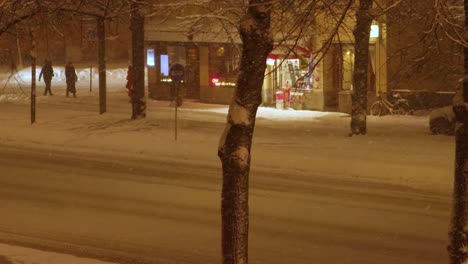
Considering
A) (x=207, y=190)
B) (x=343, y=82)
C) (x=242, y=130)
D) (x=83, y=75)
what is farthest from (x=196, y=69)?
(x=242, y=130)

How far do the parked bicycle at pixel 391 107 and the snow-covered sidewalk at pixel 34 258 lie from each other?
20637 mm

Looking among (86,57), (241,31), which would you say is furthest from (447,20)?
(86,57)

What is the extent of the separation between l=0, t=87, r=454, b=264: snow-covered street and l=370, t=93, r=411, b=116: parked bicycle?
3523 millimetres

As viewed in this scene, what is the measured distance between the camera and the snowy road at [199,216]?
10.1 metres

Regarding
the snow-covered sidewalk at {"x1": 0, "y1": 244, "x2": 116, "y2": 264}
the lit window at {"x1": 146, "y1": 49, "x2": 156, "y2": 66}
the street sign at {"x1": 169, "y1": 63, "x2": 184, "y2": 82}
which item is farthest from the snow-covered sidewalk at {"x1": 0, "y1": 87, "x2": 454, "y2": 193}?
the snow-covered sidewalk at {"x1": 0, "y1": 244, "x2": 116, "y2": 264}

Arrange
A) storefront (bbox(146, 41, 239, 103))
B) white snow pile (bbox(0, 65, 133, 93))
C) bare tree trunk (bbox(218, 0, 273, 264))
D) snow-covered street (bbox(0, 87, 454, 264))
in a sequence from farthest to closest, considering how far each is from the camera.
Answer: white snow pile (bbox(0, 65, 133, 93))
storefront (bbox(146, 41, 239, 103))
snow-covered street (bbox(0, 87, 454, 264))
bare tree trunk (bbox(218, 0, 273, 264))

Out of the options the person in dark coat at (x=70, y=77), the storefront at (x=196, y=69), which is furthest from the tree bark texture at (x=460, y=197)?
the person in dark coat at (x=70, y=77)

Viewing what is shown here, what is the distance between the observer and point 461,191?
752cm

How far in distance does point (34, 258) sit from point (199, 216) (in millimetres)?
3665

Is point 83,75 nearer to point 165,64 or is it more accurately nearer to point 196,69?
point 165,64

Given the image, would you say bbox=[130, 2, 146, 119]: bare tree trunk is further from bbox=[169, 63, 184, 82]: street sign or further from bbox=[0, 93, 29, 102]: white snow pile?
bbox=[0, 93, 29, 102]: white snow pile

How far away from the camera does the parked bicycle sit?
2855 centimetres

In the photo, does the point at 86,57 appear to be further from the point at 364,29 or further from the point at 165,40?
the point at 364,29

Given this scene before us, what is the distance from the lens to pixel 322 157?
17.8 meters
